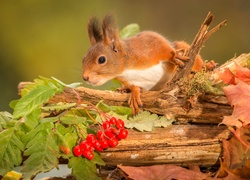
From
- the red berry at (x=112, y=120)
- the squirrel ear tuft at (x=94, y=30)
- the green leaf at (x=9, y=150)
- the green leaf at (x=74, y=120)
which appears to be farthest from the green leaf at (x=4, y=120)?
the squirrel ear tuft at (x=94, y=30)

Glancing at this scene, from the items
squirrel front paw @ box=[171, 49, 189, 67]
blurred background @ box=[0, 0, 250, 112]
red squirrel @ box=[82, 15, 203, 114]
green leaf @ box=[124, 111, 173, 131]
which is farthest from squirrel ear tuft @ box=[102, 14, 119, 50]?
blurred background @ box=[0, 0, 250, 112]

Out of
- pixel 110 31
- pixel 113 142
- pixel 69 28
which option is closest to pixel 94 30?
pixel 110 31

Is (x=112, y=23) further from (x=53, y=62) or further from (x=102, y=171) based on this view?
(x=53, y=62)

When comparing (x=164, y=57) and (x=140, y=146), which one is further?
(x=164, y=57)

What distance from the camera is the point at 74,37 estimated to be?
3.69 m

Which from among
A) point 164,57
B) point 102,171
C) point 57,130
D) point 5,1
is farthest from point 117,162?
point 5,1

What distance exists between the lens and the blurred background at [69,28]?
359cm

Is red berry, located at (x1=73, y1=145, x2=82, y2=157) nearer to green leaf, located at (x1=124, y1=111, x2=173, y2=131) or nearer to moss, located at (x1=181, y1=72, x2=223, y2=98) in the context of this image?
green leaf, located at (x1=124, y1=111, x2=173, y2=131)

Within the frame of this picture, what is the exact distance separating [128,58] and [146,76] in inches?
3.1

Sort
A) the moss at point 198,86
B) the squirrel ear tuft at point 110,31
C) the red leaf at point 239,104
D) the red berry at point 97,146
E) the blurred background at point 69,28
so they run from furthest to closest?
the blurred background at point 69,28 → the squirrel ear tuft at point 110,31 → the moss at point 198,86 → the red berry at point 97,146 → the red leaf at point 239,104

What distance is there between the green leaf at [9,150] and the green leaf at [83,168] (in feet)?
0.40

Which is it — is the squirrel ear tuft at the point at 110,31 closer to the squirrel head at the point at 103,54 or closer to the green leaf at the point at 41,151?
the squirrel head at the point at 103,54

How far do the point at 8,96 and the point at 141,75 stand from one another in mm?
2166

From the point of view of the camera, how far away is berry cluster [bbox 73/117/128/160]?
119 cm
